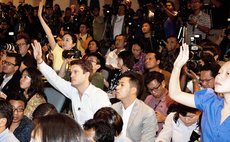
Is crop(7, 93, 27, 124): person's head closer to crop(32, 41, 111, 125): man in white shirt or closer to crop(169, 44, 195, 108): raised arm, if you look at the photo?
crop(32, 41, 111, 125): man in white shirt

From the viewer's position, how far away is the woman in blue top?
7.95 feet

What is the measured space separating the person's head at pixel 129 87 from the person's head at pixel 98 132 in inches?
44.3

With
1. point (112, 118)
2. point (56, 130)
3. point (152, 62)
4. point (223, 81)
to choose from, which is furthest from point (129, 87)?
point (56, 130)

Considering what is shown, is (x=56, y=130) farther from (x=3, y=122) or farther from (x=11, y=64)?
(x=11, y=64)

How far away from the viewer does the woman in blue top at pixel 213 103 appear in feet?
7.95

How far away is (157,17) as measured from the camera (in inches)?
315

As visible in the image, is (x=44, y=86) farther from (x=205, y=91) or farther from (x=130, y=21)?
(x=130, y=21)

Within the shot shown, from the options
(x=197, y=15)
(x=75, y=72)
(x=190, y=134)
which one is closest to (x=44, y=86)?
(x=75, y=72)

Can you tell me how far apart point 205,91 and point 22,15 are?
8.13m

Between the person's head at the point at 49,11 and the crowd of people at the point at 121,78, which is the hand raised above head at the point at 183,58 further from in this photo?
the person's head at the point at 49,11

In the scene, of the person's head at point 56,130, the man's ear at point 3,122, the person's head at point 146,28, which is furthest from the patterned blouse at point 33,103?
the person's head at point 146,28

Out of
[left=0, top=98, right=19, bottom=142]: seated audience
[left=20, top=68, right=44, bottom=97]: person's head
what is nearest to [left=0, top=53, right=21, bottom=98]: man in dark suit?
[left=20, top=68, right=44, bottom=97]: person's head

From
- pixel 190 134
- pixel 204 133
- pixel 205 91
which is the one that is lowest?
pixel 190 134

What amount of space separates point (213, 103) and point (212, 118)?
9 centimetres
